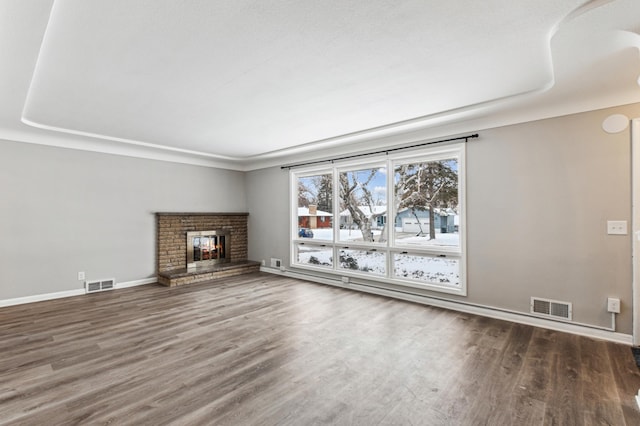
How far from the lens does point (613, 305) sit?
3072 mm

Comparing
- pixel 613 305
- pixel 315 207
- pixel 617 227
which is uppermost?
pixel 315 207

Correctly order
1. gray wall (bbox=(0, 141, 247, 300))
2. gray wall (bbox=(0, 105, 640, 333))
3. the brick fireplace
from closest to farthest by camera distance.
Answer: gray wall (bbox=(0, 105, 640, 333)), gray wall (bbox=(0, 141, 247, 300)), the brick fireplace

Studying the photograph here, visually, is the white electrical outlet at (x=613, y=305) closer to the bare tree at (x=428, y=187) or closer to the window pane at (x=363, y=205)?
the bare tree at (x=428, y=187)

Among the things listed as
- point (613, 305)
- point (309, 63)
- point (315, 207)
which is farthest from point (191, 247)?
point (613, 305)

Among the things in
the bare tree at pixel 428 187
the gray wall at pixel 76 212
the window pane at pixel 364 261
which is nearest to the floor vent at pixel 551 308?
the bare tree at pixel 428 187

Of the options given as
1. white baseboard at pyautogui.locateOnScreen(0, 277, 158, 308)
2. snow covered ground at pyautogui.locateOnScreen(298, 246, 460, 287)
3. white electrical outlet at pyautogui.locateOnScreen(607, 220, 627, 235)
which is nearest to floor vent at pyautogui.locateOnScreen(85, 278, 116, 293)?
white baseboard at pyautogui.locateOnScreen(0, 277, 158, 308)

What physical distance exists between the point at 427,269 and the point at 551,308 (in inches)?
59.4

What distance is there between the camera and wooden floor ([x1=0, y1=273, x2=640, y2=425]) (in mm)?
1979

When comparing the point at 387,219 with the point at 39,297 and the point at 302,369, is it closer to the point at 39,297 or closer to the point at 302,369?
the point at 302,369

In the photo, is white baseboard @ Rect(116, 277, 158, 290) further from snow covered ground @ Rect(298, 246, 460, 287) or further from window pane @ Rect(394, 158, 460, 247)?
window pane @ Rect(394, 158, 460, 247)

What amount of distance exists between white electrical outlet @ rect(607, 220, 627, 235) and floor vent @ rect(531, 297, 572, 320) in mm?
881

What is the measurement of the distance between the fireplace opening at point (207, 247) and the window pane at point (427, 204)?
3919 millimetres

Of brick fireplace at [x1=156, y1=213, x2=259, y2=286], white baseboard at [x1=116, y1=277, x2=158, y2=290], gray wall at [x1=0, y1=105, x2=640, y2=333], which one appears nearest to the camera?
gray wall at [x1=0, y1=105, x2=640, y2=333]

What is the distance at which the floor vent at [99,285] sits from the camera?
5.02 metres
